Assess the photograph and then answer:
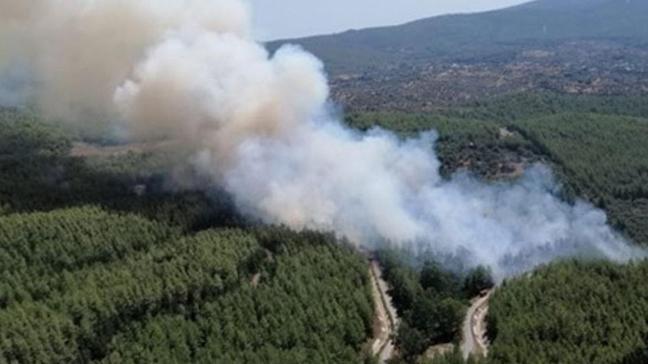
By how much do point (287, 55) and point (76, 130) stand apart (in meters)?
60.9

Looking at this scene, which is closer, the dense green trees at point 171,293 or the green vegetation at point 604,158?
the dense green trees at point 171,293

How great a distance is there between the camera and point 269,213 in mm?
93500

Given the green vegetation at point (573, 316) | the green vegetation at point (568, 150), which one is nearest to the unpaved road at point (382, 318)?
the green vegetation at point (573, 316)

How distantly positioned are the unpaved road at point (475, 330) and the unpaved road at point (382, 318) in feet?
17.9

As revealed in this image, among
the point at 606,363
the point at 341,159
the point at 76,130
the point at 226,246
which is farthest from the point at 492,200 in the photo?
the point at 76,130

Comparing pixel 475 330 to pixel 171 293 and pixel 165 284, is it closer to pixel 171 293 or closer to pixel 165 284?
pixel 171 293

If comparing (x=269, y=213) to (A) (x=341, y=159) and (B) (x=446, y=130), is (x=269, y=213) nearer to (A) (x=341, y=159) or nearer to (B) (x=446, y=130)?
(A) (x=341, y=159)

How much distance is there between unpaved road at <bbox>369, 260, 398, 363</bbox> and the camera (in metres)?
70.4

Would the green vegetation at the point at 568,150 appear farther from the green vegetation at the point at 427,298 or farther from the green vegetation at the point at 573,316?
the green vegetation at the point at 573,316

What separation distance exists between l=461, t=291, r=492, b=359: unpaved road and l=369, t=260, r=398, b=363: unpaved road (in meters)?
5.44

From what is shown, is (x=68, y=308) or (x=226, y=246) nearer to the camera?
(x=68, y=308)

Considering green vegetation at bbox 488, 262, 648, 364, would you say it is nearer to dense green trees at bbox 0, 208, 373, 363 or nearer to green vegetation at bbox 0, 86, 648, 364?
green vegetation at bbox 0, 86, 648, 364

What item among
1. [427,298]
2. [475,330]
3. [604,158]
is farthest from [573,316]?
[604,158]

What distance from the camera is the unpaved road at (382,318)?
7044cm
